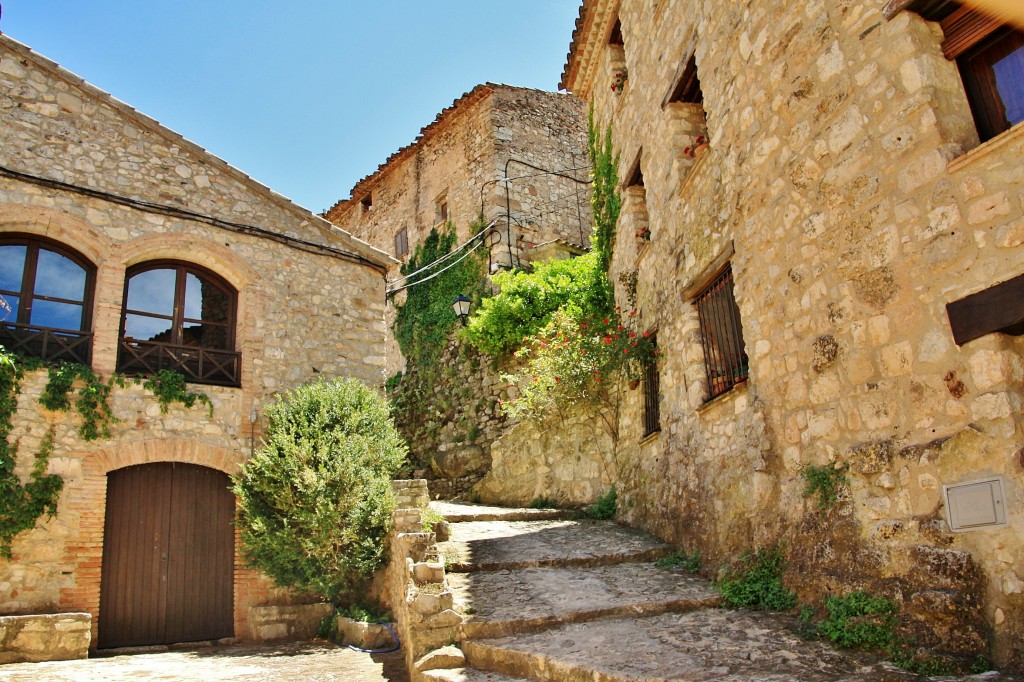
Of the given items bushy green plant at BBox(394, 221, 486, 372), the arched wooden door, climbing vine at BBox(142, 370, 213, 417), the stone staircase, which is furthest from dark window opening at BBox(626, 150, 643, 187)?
the arched wooden door

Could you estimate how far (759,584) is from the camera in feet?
17.3

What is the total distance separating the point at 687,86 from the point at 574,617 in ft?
17.8

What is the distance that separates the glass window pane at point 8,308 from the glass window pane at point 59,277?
23cm

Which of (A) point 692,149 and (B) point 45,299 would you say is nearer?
(A) point 692,149

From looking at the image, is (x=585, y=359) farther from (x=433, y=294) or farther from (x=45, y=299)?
(x=433, y=294)

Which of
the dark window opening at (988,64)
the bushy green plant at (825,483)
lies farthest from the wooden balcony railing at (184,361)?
the dark window opening at (988,64)

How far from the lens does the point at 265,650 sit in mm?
7137

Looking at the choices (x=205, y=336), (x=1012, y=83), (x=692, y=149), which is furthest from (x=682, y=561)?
(x=205, y=336)

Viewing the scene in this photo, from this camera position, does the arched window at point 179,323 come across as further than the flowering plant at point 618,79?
No

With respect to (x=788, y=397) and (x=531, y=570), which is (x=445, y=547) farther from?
(x=788, y=397)

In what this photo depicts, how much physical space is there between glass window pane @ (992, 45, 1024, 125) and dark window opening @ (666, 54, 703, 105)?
3326 millimetres

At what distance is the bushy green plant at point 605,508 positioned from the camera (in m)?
8.98

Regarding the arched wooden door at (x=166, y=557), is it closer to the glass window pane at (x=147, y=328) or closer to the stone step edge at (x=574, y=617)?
the glass window pane at (x=147, y=328)

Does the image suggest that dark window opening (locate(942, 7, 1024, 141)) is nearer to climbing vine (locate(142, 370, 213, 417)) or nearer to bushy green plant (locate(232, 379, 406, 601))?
bushy green plant (locate(232, 379, 406, 601))
